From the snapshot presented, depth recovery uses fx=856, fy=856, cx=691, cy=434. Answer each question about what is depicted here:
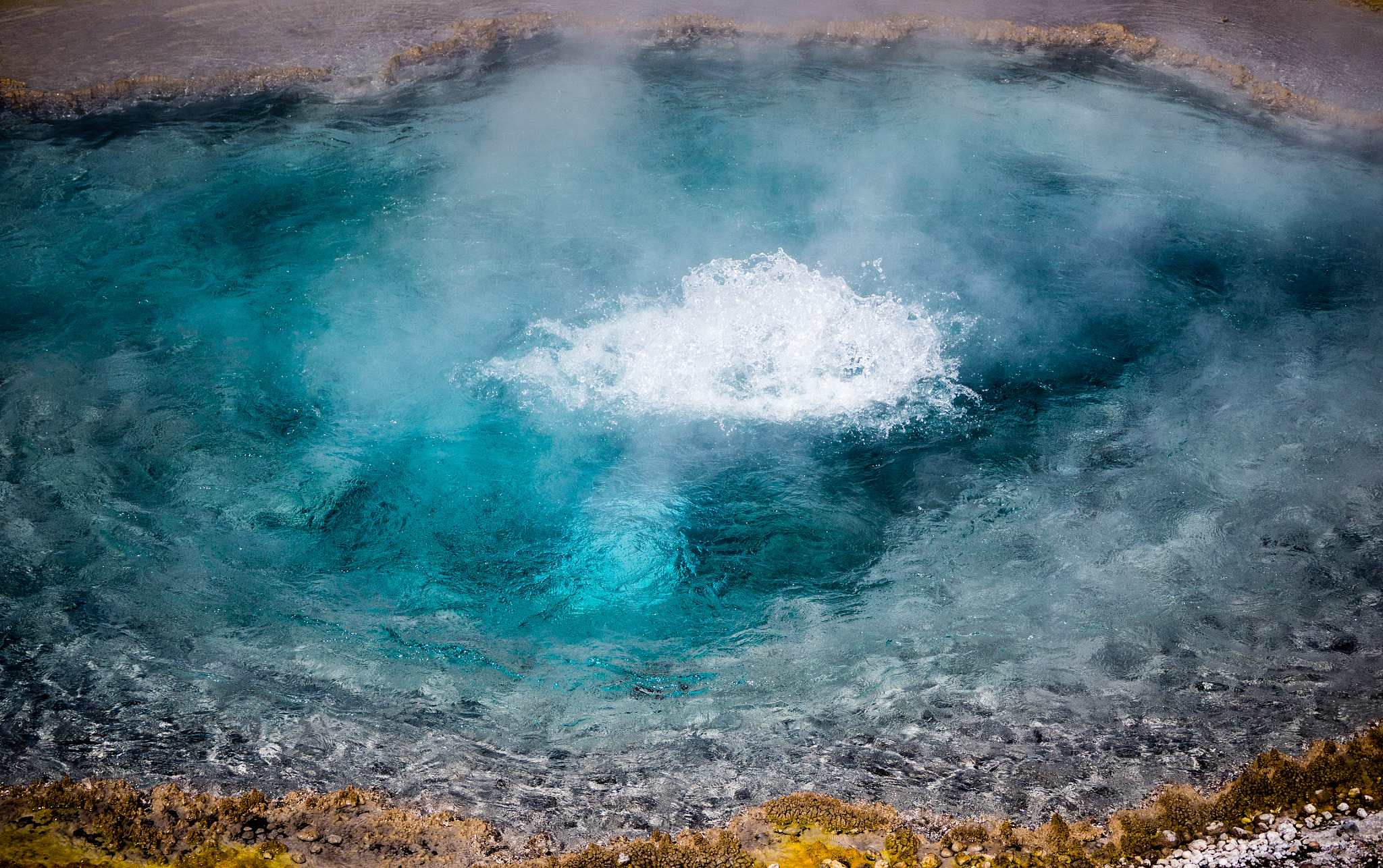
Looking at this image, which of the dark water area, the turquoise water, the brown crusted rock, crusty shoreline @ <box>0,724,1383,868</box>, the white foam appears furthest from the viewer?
the dark water area

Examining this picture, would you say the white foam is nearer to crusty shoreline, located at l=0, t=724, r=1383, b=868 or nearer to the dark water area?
crusty shoreline, located at l=0, t=724, r=1383, b=868

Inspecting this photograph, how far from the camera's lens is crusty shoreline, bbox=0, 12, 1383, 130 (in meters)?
7.69

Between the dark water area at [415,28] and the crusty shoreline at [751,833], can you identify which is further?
the dark water area at [415,28]

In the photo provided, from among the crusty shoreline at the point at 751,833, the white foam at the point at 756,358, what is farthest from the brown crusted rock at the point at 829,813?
the white foam at the point at 756,358

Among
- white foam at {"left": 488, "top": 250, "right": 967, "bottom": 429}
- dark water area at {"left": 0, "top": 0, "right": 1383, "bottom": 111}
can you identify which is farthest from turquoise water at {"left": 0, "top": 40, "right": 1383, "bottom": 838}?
dark water area at {"left": 0, "top": 0, "right": 1383, "bottom": 111}

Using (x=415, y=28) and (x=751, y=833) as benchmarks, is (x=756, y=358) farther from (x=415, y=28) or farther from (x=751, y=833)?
(x=415, y=28)

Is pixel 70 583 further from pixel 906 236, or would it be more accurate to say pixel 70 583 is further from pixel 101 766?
pixel 906 236

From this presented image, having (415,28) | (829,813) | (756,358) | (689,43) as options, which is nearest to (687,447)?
(756,358)

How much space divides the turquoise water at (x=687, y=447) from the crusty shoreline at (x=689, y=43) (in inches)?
11.7

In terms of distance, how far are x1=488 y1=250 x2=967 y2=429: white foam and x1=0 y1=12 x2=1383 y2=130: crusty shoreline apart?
4.34 metres

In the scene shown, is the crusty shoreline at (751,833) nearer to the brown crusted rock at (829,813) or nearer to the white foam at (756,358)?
the brown crusted rock at (829,813)

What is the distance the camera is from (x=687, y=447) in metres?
5.02

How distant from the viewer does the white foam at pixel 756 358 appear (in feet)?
17.3

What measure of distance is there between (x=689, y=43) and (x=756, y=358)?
16.4 feet
